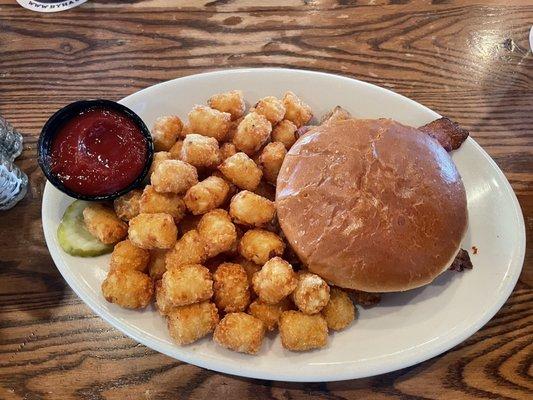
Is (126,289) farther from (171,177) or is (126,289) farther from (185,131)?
(185,131)

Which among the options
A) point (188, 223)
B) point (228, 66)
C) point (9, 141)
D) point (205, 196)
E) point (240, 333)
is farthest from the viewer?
point (228, 66)

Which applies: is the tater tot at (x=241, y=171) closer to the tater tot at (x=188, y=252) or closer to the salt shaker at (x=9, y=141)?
the tater tot at (x=188, y=252)

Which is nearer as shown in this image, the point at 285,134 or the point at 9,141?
the point at 285,134

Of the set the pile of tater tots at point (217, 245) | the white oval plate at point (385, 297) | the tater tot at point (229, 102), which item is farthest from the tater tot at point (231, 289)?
the tater tot at point (229, 102)

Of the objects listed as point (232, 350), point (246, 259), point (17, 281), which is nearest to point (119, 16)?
point (17, 281)

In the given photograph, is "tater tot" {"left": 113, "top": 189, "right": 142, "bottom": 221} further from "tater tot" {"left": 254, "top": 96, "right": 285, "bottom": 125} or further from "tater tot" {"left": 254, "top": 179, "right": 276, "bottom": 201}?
"tater tot" {"left": 254, "top": 96, "right": 285, "bottom": 125}

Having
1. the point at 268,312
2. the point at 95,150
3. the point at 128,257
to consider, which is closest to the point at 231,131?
the point at 95,150

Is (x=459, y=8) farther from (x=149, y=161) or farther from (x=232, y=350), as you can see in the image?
(x=232, y=350)

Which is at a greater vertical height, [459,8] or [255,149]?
[459,8]
